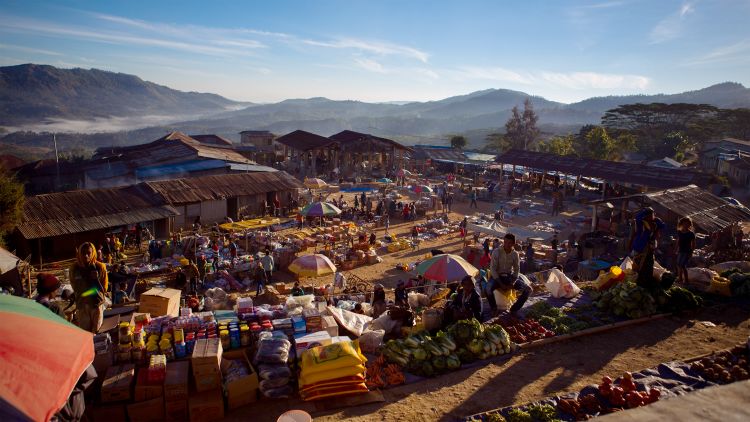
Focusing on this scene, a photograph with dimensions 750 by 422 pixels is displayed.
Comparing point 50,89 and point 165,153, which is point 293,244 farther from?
point 50,89

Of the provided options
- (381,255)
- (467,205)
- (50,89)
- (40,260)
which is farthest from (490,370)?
(50,89)

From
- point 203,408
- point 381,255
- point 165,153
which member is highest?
point 165,153

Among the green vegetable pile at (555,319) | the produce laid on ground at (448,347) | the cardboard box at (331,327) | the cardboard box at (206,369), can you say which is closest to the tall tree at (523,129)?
the green vegetable pile at (555,319)

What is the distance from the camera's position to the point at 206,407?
222 inches

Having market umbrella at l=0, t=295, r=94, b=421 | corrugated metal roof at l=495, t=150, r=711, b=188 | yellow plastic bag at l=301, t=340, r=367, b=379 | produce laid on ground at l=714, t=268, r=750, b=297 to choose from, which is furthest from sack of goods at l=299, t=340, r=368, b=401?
corrugated metal roof at l=495, t=150, r=711, b=188

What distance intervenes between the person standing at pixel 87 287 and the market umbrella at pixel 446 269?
22.1 ft

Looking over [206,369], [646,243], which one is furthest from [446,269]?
[206,369]

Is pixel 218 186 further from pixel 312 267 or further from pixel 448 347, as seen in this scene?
pixel 448 347

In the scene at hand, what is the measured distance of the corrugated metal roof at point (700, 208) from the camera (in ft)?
49.6

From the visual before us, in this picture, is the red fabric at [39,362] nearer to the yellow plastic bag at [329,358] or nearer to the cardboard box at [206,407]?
the cardboard box at [206,407]

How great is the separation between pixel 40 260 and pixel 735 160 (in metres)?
43.8

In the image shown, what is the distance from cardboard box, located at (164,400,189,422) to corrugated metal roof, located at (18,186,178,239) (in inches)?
492

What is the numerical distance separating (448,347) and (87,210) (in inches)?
607

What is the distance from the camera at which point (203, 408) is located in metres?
5.62
